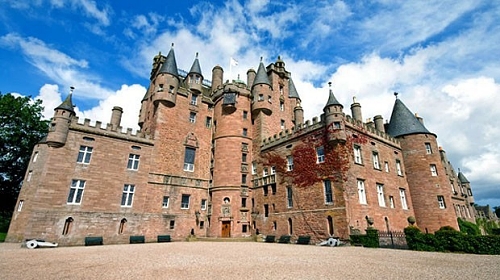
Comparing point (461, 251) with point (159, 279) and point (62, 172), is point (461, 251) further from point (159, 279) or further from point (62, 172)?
point (62, 172)

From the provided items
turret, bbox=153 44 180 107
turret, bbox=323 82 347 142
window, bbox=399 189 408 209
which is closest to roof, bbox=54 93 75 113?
turret, bbox=153 44 180 107

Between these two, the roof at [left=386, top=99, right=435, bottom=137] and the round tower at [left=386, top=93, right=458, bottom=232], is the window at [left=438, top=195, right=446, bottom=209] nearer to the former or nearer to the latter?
the round tower at [left=386, top=93, right=458, bottom=232]

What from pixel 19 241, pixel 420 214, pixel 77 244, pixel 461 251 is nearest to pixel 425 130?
pixel 420 214

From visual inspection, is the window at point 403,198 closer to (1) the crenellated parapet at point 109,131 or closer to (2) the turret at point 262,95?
(2) the turret at point 262,95

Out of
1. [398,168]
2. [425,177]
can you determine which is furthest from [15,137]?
[425,177]

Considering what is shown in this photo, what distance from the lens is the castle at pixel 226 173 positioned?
21.8 m

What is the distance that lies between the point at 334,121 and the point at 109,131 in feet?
74.9

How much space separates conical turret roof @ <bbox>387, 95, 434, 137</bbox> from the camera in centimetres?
2903

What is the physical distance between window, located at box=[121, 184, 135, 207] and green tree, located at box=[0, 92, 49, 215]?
1895 cm

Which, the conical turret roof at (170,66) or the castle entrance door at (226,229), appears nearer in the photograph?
the castle entrance door at (226,229)

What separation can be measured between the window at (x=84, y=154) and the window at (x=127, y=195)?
440 cm

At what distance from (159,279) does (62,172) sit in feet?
66.0

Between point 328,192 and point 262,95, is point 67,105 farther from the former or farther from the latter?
point 328,192

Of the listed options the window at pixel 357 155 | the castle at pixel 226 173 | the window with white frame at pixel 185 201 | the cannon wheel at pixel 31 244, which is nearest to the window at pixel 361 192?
the castle at pixel 226 173
